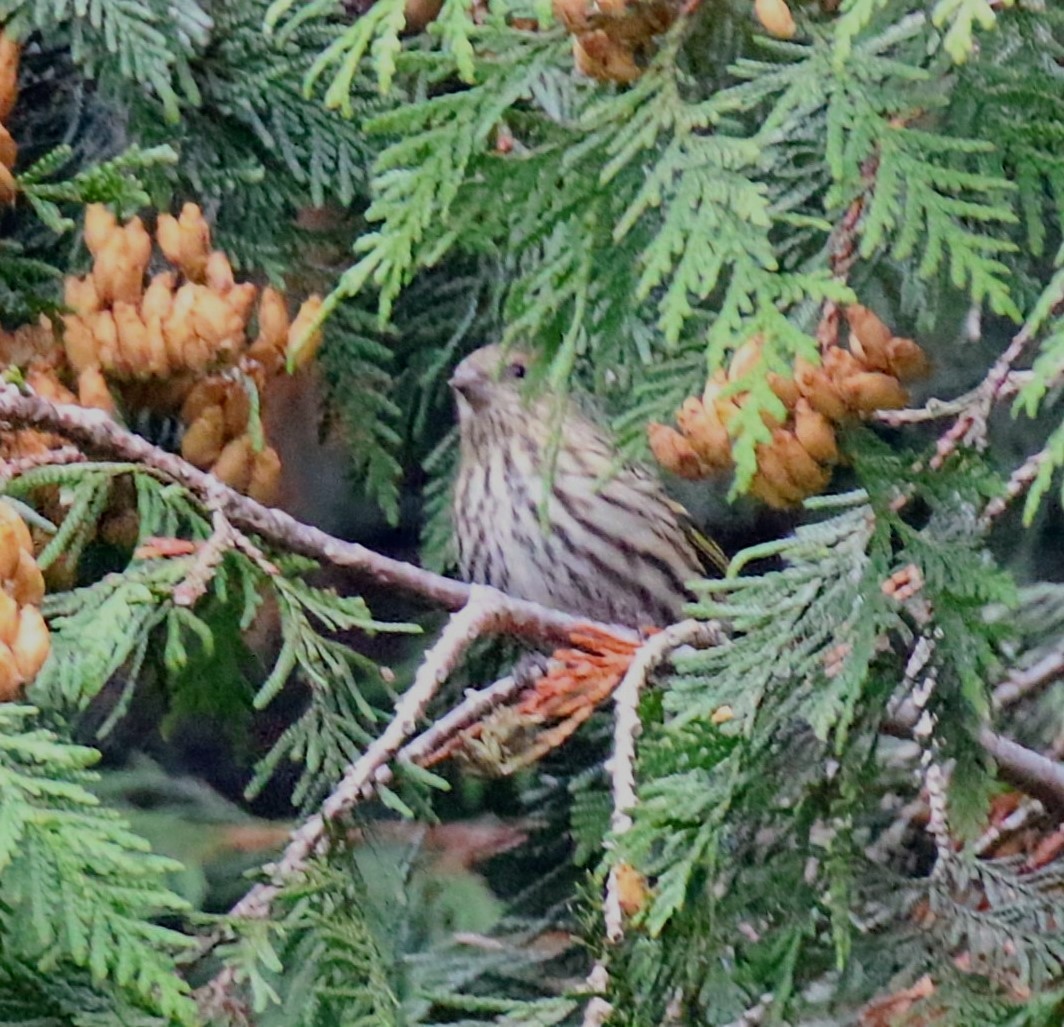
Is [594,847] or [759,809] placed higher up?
[759,809]

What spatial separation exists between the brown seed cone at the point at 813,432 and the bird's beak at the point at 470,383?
1.99 ft

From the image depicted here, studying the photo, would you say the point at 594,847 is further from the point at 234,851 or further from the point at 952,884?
the point at 234,851

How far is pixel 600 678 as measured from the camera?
2.93 ft

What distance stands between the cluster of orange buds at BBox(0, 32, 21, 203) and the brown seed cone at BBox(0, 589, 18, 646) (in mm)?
444

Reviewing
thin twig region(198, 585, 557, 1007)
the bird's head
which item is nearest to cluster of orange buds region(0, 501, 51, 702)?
thin twig region(198, 585, 557, 1007)

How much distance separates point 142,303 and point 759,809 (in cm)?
60

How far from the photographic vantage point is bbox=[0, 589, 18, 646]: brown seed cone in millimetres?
630

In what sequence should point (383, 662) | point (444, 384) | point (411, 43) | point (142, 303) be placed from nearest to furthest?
point (142, 303)
point (411, 43)
point (444, 384)
point (383, 662)

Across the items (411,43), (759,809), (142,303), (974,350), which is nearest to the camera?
(759,809)

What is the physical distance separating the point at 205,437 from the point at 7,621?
45 centimetres

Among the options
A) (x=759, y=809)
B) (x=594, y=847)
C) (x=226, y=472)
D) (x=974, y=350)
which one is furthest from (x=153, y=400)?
(x=974, y=350)

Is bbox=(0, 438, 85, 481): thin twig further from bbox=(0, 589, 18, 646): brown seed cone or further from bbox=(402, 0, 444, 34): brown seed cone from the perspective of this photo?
bbox=(402, 0, 444, 34): brown seed cone

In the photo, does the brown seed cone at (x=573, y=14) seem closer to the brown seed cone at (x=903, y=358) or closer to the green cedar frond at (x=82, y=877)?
the brown seed cone at (x=903, y=358)

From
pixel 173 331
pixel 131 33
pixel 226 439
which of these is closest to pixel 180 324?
pixel 173 331
